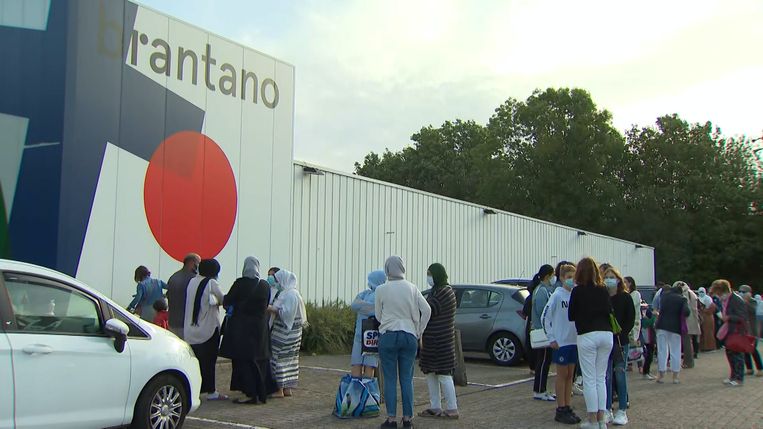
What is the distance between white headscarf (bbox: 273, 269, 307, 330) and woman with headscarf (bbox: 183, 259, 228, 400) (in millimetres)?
783

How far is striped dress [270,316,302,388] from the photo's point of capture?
357 inches

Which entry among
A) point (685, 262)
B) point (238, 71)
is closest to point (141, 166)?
point (238, 71)

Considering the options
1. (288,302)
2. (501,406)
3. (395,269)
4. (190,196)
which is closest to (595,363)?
(501,406)

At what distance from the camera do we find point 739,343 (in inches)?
466

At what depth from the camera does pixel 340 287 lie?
1703 cm

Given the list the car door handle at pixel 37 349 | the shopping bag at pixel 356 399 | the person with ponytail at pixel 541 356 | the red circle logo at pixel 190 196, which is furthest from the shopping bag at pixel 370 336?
the red circle logo at pixel 190 196

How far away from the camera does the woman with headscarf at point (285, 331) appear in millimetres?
9047

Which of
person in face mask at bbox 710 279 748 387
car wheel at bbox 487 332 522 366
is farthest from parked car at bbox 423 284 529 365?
person in face mask at bbox 710 279 748 387

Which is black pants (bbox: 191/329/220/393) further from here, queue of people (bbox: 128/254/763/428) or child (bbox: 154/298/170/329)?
Result: child (bbox: 154/298/170/329)

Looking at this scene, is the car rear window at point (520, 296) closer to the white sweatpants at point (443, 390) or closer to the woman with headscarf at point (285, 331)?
the woman with headscarf at point (285, 331)

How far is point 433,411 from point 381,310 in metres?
1.54

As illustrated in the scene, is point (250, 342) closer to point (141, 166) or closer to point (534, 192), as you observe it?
point (141, 166)

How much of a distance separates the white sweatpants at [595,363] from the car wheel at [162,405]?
4.11 metres

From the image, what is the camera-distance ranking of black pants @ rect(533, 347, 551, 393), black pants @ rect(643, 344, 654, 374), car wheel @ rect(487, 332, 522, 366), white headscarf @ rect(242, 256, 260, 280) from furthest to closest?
car wheel @ rect(487, 332, 522, 366) → black pants @ rect(643, 344, 654, 374) → black pants @ rect(533, 347, 551, 393) → white headscarf @ rect(242, 256, 260, 280)
